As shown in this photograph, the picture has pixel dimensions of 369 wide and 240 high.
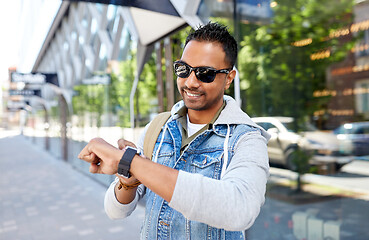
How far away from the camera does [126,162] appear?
3.19ft

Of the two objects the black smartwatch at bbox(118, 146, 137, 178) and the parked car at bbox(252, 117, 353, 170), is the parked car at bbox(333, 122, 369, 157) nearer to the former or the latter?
the parked car at bbox(252, 117, 353, 170)

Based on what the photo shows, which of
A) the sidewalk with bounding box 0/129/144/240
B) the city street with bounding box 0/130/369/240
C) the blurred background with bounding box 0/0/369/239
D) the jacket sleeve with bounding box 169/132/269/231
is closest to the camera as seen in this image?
the jacket sleeve with bounding box 169/132/269/231

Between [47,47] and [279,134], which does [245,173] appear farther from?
[47,47]

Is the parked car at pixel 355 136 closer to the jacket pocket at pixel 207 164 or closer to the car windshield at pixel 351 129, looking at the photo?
the car windshield at pixel 351 129

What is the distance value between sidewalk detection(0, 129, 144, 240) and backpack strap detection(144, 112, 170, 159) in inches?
154

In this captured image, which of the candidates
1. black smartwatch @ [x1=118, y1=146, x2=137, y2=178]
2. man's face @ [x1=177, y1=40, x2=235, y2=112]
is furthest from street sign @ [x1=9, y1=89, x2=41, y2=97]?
black smartwatch @ [x1=118, y1=146, x2=137, y2=178]

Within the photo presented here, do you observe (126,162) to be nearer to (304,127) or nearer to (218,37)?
(218,37)

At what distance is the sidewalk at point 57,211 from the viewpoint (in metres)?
5.22

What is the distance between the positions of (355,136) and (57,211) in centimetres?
554

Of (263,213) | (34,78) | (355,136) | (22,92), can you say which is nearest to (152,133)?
(263,213)

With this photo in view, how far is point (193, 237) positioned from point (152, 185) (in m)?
0.42

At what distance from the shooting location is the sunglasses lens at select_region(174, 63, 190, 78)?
1.25 metres

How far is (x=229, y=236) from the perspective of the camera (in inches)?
49.7

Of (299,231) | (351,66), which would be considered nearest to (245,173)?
(299,231)
